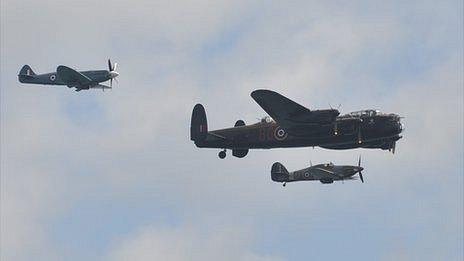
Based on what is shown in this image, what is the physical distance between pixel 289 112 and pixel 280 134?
A: 2842 millimetres

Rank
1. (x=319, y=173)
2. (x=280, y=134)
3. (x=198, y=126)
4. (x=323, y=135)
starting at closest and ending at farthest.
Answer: (x=323, y=135)
(x=280, y=134)
(x=198, y=126)
(x=319, y=173)

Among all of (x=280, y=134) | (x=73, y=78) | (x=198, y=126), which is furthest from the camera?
(x=73, y=78)

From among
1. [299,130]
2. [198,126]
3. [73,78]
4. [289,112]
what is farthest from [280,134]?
[73,78]

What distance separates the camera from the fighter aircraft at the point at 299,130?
99.6 m

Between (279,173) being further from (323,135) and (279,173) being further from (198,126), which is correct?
(323,135)

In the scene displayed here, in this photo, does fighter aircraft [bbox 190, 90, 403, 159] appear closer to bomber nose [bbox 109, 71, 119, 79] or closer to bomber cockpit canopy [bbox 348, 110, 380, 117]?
bomber cockpit canopy [bbox 348, 110, 380, 117]

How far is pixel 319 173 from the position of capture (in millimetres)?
123188

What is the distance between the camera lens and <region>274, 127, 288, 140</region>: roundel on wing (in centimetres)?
10162

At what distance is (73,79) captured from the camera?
129125 millimetres

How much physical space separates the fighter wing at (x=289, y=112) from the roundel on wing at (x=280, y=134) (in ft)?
3.72

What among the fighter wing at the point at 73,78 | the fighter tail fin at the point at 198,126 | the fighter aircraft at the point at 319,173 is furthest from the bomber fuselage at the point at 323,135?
the fighter wing at the point at 73,78

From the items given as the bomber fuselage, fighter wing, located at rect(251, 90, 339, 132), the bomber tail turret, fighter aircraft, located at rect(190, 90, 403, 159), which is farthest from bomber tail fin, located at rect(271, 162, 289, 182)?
the bomber tail turret

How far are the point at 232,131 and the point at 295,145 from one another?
5.72m

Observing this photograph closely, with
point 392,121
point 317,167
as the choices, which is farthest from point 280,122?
point 317,167
